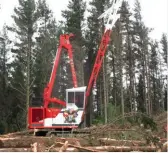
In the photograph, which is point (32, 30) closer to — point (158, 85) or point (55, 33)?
point (55, 33)

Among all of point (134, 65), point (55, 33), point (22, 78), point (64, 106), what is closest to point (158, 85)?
point (134, 65)

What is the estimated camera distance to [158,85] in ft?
169

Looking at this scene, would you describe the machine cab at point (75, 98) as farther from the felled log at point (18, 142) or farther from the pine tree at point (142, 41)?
the pine tree at point (142, 41)

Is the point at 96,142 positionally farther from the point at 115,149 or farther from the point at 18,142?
the point at 18,142

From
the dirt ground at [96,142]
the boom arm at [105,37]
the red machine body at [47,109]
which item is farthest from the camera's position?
the boom arm at [105,37]

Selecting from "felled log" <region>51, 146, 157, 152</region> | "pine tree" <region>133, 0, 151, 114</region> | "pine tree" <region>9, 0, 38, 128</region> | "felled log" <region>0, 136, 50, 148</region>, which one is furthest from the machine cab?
"pine tree" <region>133, 0, 151, 114</region>

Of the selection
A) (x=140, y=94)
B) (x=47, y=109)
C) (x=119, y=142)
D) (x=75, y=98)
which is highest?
(x=140, y=94)

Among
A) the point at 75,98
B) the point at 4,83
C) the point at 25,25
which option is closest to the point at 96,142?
the point at 75,98

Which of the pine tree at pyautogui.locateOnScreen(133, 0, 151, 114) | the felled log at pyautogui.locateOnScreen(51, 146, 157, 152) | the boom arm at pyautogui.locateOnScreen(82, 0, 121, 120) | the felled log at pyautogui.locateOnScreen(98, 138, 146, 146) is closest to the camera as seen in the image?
the felled log at pyautogui.locateOnScreen(51, 146, 157, 152)

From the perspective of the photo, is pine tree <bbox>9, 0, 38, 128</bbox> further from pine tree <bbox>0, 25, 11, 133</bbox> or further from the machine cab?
the machine cab

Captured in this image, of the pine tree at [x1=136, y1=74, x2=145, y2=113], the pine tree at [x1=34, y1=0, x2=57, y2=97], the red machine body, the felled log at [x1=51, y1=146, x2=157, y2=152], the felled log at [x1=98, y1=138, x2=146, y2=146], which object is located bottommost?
the felled log at [x1=51, y1=146, x2=157, y2=152]

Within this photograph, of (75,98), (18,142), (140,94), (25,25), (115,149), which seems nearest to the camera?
(115,149)

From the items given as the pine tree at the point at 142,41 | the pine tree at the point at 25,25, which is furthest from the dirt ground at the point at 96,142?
the pine tree at the point at 142,41

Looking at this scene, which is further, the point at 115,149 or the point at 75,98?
the point at 75,98
